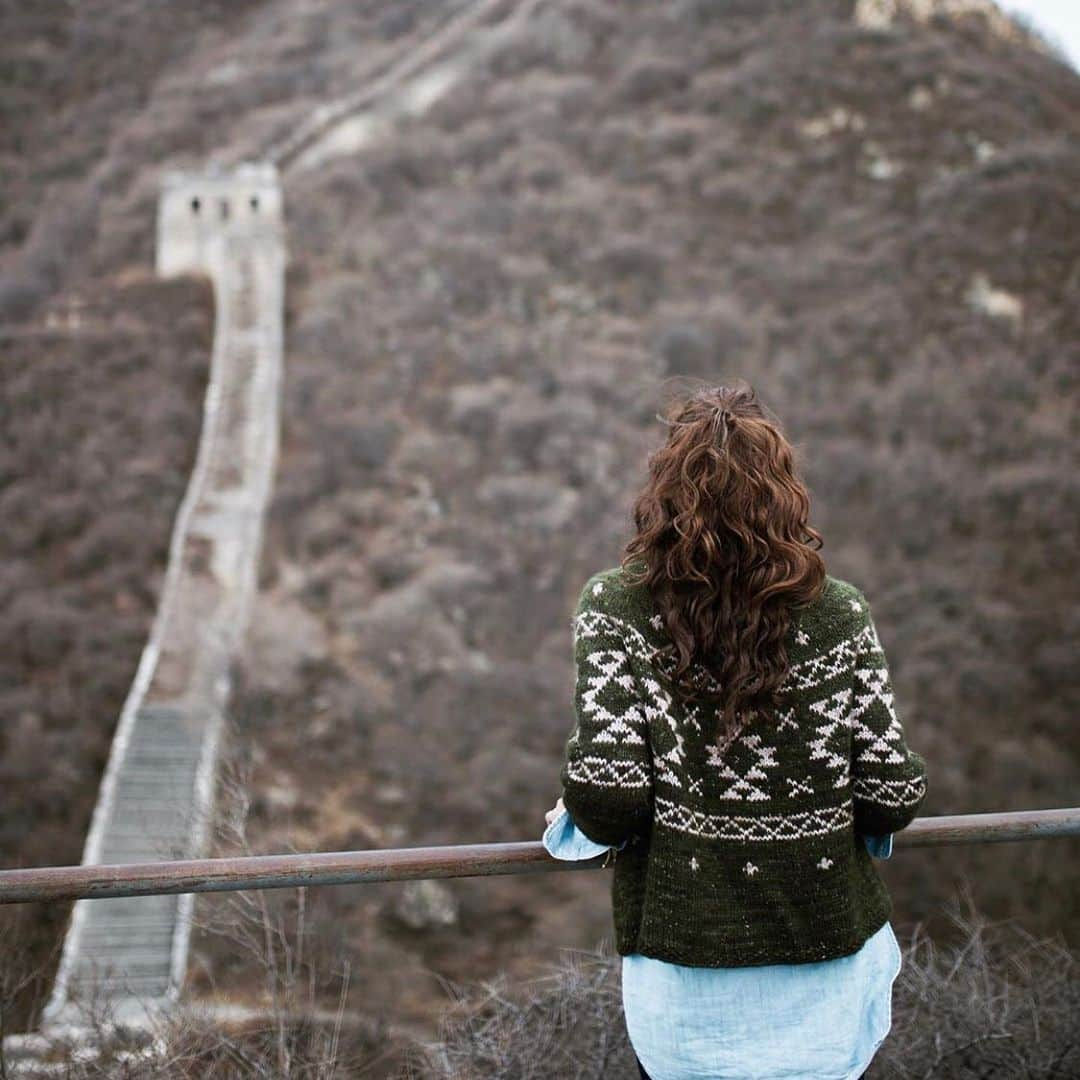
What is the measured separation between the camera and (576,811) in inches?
72.7

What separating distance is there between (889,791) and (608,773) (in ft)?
1.73

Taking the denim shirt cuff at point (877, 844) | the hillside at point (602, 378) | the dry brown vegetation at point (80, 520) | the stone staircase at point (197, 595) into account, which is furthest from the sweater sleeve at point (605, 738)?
the dry brown vegetation at point (80, 520)

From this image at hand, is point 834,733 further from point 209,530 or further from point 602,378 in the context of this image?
point 602,378

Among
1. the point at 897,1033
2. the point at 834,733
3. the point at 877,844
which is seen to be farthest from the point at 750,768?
the point at 897,1033

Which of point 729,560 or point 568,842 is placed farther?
point 568,842

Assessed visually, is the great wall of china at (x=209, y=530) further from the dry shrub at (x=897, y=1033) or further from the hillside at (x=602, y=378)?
the dry shrub at (x=897, y=1033)

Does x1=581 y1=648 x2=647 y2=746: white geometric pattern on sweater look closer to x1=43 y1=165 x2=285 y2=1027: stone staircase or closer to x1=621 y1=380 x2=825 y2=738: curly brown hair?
x1=621 y1=380 x2=825 y2=738: curly brown hair

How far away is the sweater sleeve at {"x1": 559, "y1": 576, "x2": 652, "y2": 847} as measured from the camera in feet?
5.94

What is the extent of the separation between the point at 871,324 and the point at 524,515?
447 inches

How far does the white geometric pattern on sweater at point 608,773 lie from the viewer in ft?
5.93

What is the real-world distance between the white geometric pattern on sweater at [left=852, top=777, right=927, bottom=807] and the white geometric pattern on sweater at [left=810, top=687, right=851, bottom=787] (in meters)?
0.06

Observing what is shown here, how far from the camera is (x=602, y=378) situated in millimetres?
24594

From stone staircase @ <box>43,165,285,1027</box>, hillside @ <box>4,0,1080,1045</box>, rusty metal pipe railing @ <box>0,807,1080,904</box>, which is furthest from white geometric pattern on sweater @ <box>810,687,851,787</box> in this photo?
hillside @ <box>4,0,1080,1045</box>

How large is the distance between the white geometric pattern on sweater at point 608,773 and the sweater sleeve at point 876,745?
413 millimetres
